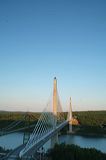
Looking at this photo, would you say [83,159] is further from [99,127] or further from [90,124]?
[90,124]

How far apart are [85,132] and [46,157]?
58.8ft

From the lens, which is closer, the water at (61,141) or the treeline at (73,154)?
the treeline at (73,154)

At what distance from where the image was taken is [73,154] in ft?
38.8

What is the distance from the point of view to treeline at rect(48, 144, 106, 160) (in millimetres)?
11600

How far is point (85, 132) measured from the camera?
29.9 metres

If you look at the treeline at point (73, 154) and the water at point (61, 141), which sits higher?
the water at point (61, 141)

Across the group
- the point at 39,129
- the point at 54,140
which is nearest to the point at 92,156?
the point at 39,129

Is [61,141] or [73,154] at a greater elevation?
[61,141]

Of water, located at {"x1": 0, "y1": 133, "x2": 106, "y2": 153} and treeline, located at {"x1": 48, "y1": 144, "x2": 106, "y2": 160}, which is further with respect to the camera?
water, located at {"x1": 0, "y1": 133, "x2": 106, "y2": 153}

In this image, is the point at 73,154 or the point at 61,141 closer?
the point at 73,154

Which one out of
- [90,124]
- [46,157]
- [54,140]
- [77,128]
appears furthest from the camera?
[90,124]

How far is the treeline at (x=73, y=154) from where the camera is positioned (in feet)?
38.1

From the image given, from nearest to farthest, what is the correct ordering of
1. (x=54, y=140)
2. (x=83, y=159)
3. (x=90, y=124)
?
(x=83, y=159)
(x=54, y=140)
(x=90, y=124)

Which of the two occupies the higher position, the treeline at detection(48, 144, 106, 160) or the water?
the water
